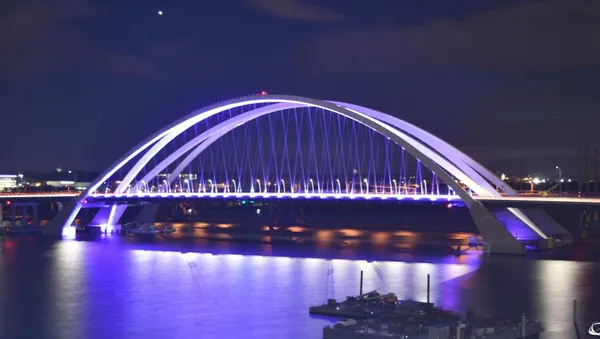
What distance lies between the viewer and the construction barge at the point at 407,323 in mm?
27656

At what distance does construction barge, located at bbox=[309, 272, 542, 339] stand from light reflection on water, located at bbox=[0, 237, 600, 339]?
1.02 meters

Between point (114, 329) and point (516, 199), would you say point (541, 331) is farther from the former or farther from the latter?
point (516, 199)

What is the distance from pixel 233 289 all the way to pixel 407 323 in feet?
40.9

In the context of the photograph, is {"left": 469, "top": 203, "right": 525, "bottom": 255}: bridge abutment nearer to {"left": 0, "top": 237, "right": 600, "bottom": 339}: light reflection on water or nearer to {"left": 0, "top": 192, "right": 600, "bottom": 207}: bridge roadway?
{"left": 0, "top": 192, "right": 600, "bottom": 207}: bridge roadway

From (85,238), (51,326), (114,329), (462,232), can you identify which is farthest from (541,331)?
(462,232)

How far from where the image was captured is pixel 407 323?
29.4m

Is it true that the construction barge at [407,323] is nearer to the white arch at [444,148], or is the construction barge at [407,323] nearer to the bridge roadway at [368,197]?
the bridge roadway at [368,197]

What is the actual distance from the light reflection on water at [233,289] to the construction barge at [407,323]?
102 cm

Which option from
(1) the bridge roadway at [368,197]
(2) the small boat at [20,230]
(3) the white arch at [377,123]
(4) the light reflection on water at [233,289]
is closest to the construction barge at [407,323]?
(4) the light reflection on water at [233,289]

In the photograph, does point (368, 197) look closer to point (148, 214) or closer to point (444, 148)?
point (444, 148)

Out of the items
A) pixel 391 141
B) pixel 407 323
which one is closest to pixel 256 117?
pixel 391 141

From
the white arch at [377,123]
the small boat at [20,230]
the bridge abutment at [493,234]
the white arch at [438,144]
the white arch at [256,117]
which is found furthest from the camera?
the small boat at [20,230]

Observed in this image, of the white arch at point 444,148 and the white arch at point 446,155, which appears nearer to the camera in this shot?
the white arch at point 446,155

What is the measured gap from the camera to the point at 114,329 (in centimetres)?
3091
